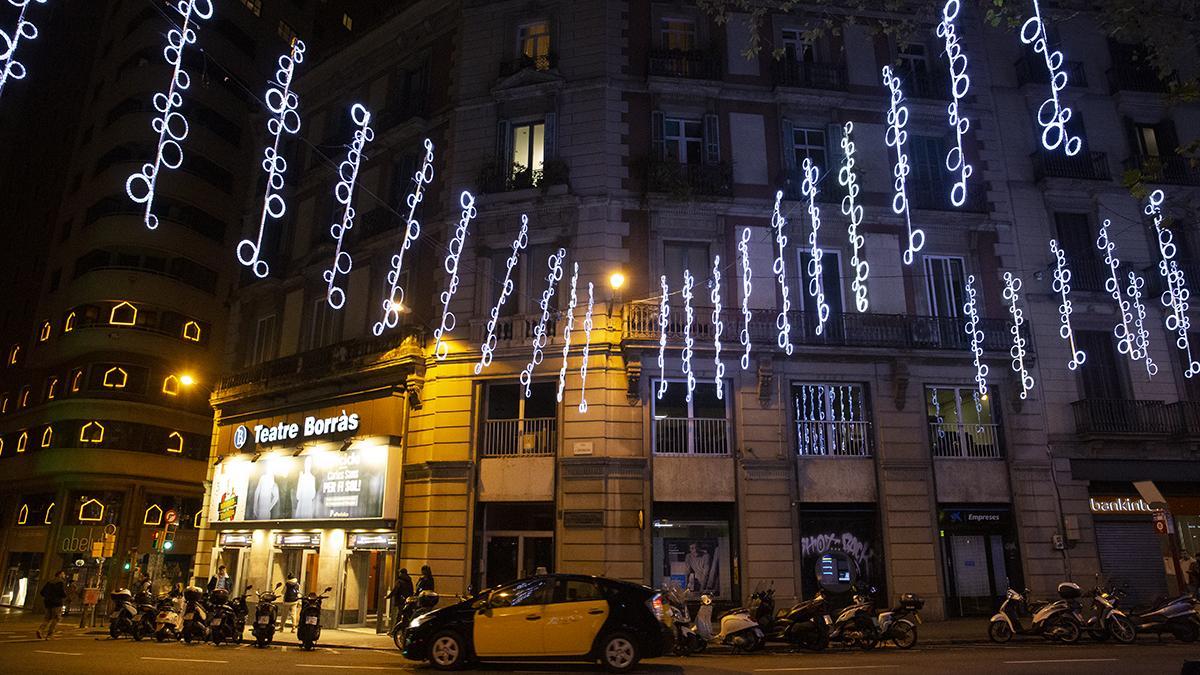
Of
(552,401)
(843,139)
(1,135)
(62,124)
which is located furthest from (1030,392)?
(1,135)

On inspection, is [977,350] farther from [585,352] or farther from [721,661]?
[721,661]

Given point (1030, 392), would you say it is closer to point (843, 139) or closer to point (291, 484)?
point (843, 139)

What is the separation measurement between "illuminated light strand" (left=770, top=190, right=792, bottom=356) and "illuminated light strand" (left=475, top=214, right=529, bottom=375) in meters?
7.05

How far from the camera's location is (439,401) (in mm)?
19453

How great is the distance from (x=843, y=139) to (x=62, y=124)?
41.4m

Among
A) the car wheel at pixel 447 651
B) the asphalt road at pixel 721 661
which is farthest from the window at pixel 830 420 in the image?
the car wheel at pixel 447 651

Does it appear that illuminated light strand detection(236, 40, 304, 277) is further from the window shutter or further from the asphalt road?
the window shutter

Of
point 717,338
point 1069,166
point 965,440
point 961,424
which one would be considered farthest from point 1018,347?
point 717,338

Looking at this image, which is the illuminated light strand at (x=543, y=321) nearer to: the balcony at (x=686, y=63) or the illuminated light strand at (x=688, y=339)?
the illuminated light strand at (x=688, y=339)

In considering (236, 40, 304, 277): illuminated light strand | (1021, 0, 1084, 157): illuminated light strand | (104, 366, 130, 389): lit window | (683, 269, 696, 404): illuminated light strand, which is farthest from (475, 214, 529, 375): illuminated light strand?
(104, 366, 130, 389): lit window

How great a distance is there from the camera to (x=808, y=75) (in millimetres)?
21422

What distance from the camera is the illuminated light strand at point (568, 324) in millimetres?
18531

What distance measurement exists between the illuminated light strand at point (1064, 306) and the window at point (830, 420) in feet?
21.3

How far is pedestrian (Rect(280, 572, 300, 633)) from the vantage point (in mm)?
16078
